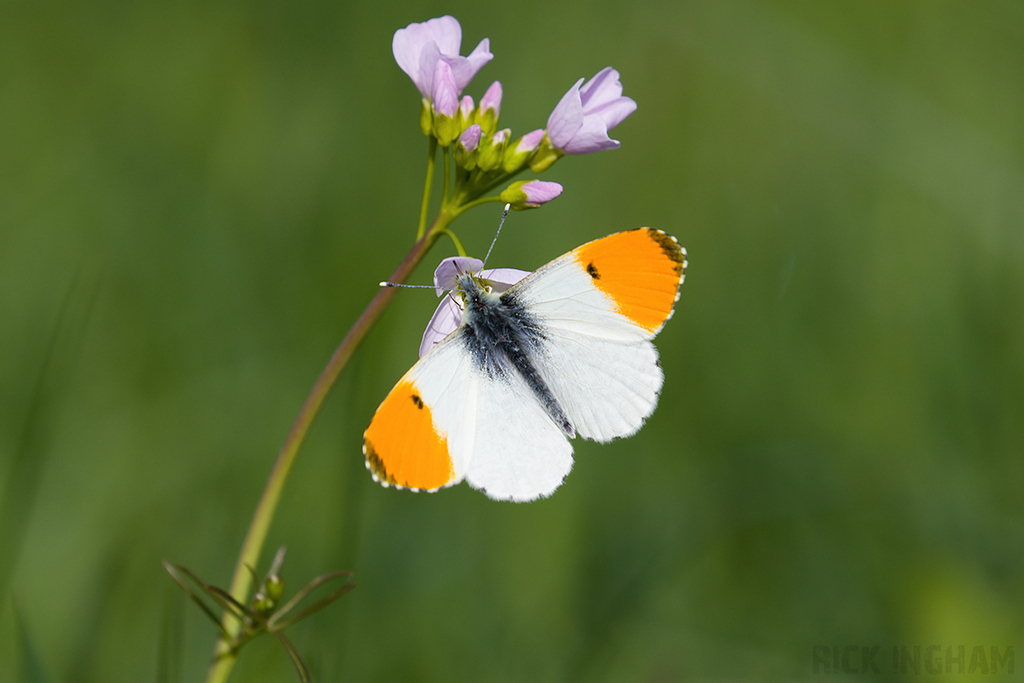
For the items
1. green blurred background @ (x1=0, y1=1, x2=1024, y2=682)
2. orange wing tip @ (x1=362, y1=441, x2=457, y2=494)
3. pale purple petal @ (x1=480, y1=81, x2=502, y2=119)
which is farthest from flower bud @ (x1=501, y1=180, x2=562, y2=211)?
green blurred background @ (x1=0, y1=1, x2=1024, y2=682)

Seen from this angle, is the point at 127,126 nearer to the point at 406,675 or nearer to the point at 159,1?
the point at 159,1

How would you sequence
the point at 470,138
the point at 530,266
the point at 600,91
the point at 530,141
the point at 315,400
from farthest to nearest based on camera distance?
1. the point at 530,266
2. the point at 600,91
3. the point at 530,141
4. the point at 470,138
5. the point at 315,400

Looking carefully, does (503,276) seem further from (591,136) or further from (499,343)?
(591,136)

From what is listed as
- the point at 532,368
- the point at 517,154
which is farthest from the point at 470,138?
the point at 532,368

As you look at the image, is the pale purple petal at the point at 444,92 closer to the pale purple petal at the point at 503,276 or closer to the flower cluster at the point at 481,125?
the flower cluster at the point at 481,125

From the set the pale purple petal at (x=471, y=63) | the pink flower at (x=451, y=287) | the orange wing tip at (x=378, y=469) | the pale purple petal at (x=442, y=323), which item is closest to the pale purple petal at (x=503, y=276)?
the pink flower at (x=451, y=287)

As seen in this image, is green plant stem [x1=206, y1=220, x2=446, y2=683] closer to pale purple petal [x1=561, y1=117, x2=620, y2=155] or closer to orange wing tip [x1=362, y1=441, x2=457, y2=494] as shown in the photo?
orange wing tip [x1=362, y1=441, x2=457, y2=494]
